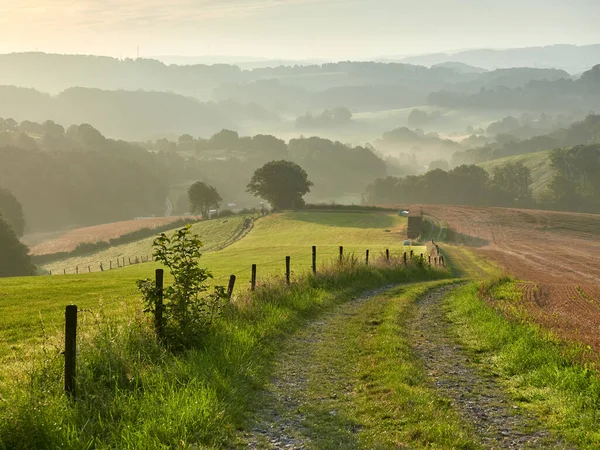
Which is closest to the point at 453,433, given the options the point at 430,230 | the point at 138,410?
the point at 138,410

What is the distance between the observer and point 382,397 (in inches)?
392

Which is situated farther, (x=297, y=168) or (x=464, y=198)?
(x=464, y=198)

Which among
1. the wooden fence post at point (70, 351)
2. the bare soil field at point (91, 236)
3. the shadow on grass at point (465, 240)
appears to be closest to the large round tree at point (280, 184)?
the bare soil field at point (91, 236)

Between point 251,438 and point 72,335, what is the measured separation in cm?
334

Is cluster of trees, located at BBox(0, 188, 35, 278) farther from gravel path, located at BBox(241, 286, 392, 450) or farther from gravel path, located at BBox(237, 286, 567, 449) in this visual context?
gravel path, located at BBox(241, 286, 392, 450)

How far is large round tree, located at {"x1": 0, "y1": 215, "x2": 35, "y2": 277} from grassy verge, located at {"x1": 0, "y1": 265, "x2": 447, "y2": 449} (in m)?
66.6

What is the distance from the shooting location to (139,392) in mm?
8953

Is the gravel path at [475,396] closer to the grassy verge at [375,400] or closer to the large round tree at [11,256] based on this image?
the grassy verge at [375,400]

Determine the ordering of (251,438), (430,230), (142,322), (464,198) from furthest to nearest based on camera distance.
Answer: (464,198) < (430,230) < (142,322) < (251,438)

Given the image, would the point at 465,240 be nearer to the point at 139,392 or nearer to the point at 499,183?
the point at 139,392

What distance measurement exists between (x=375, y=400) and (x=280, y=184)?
349 feet

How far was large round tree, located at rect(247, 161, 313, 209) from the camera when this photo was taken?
115m

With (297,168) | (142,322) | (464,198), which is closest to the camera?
(142,322)

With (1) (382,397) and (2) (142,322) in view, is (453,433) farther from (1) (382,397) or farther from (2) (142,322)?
(2) (142,322)
